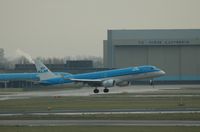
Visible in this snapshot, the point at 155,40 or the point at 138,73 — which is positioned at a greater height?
the point at 155,40

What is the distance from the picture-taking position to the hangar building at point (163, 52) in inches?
5384

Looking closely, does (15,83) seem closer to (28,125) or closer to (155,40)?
(155,40)

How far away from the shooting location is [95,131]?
92.2 ft

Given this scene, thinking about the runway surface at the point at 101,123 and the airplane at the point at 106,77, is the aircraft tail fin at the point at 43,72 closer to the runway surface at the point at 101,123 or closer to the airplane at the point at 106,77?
the airplane at the point at 106,77

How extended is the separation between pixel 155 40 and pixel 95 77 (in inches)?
2345

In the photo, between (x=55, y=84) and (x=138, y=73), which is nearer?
(x=138, y=73)

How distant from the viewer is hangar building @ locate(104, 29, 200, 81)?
449 feet

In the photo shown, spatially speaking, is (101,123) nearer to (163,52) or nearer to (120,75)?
(120,75)

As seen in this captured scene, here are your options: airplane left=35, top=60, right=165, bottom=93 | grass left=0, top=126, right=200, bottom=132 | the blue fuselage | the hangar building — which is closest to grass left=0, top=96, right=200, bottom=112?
grass left=0, top=126, right=200, bottom=132

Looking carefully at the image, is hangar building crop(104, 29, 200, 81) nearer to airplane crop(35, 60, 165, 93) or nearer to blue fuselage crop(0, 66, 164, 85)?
blue fuselage crop(0, 66, 164, 85)

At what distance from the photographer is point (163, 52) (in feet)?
455

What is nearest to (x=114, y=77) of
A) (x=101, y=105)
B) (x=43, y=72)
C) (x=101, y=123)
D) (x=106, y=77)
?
(x=106, y=77)

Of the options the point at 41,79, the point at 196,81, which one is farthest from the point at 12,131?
the point at 196,81

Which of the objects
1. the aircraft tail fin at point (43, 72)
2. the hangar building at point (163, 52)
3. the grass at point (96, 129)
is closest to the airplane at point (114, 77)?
the aircraft tail fin at point (43, 72)
